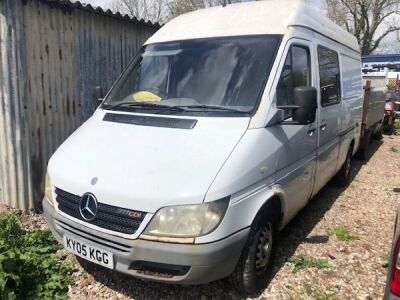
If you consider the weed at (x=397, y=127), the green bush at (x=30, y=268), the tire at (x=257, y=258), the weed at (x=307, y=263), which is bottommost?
the weed at (x=397, y=127)

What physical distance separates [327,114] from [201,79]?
1913 mm

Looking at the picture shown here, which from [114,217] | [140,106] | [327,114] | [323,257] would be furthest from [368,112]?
[114,217]

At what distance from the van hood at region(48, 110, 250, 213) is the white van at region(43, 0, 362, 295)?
0.01 metres

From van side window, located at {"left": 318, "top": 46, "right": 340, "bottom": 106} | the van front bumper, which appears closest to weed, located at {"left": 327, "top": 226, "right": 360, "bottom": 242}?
van side window, located at {"left": 318, "top": 46, "right": 340, "bottom": 106}

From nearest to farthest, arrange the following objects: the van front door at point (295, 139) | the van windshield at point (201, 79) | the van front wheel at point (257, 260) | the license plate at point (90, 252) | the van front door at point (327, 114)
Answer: the license plate at point (90, 252) < the van front wheel at point (257, 260) < the van windshield at point (201, 79) < the van front door at point (295, 139) < the van front door at point (327, 114)

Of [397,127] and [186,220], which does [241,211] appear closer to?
[186,220]

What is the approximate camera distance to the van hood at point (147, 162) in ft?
8.82

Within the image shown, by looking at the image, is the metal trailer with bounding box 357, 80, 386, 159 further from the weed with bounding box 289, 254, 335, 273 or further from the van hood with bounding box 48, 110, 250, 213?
the van hood with bounding box 48, 110, 250, 213

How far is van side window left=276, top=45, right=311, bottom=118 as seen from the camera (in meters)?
3.52

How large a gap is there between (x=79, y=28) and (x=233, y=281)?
4278 mm

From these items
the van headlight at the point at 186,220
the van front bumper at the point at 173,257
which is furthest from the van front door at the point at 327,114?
the van headlight at the point at 186,220

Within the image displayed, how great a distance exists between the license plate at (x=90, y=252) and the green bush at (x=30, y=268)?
540 millimetres

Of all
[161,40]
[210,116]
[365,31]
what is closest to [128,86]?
[161,40]

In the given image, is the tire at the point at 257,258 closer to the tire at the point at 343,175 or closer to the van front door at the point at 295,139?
the van front door at the point at 295,139
